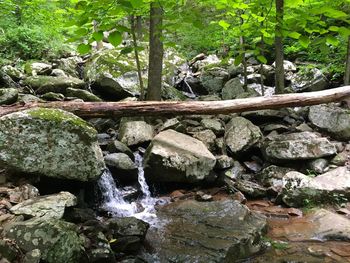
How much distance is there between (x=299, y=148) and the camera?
24.2 ft

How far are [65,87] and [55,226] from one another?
695 centimetres

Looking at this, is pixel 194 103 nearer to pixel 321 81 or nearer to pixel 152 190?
pixel 152 190

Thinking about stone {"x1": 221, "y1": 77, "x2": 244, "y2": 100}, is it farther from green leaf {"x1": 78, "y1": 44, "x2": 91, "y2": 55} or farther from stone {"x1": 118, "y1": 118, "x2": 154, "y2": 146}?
green leaf {"x1": 78, "y1": 44, "x2": 91, "y2": 55}

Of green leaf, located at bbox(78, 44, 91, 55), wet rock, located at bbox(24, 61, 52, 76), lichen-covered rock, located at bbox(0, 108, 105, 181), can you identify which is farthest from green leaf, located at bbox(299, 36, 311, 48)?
wet rock, located at bbox(24, 61, 52, 76)

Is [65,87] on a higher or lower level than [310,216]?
higher

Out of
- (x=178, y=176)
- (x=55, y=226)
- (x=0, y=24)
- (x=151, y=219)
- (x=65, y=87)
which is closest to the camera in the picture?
(x=55, y=226)

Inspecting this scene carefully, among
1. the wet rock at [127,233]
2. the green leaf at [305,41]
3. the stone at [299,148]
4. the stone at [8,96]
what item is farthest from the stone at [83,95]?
the green leaf at [305,41]

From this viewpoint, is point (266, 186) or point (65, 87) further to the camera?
point (65, 87)

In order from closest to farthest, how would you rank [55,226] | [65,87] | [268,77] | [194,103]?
[55,226]
[194,103]
[65,87]
[268,77]

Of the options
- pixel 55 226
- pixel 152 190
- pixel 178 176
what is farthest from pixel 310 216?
pixel 55 226

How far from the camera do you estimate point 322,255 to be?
189 inches

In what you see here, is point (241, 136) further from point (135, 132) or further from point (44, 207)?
point (44, 207)

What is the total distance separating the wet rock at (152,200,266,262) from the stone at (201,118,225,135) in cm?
257

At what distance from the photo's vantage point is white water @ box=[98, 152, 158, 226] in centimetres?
630
